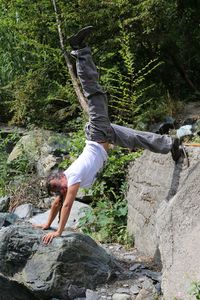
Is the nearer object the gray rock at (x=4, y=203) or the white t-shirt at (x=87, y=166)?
the white t-shirt at (x=87, y=166)

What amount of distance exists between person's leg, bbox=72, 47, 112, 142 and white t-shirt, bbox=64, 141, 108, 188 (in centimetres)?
10

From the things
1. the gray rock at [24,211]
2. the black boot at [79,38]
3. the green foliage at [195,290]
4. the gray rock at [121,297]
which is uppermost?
the black boot at [79,38]

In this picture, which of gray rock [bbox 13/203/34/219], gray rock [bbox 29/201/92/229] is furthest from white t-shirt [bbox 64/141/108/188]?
gray rock [bbox 13/203/34/219]

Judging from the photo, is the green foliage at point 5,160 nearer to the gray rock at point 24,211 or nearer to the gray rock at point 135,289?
the gray rock at point 24,211

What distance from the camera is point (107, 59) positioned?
10773 mm

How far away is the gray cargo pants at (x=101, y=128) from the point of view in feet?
17.3

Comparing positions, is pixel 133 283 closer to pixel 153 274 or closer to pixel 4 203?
pixel 153 274

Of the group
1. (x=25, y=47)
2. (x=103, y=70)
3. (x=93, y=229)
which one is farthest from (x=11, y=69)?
(x=93, y=229)

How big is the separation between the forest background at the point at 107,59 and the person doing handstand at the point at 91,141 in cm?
364

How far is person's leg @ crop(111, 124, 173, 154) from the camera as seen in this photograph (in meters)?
5.33

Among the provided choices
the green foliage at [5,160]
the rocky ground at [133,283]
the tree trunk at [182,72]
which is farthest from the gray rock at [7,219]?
the tree trunk at [182,72]

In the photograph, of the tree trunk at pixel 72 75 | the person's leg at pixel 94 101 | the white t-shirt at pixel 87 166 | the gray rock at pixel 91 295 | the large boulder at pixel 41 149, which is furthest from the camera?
the tree trunk at pixel 72 75

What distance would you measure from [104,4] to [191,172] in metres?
6.44

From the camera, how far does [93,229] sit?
693 cm
